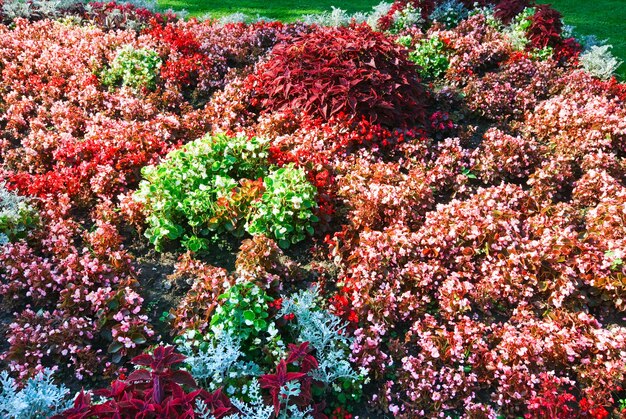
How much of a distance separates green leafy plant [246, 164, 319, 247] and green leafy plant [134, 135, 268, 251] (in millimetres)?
156

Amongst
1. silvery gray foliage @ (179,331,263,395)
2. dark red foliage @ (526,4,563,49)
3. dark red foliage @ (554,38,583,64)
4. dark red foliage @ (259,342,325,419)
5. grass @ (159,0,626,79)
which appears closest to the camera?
dark red foliage @ (259,342,325,419)

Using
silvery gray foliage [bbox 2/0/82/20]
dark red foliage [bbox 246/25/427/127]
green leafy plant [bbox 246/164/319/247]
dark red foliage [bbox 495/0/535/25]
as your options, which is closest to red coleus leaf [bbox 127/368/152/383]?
green leafy plant [bbox 246/164/319/247]

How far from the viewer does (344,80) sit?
5.99m

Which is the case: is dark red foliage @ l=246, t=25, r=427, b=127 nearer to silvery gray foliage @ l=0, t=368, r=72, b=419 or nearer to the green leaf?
the green leaf

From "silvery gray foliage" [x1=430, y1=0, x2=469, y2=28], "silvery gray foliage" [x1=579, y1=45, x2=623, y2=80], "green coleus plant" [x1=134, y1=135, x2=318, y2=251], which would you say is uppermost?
"silvery gray foliage" [x1=430, y1=0, x2=469, y2=28]

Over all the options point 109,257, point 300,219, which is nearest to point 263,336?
point 300,219

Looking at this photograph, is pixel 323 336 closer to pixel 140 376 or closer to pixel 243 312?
pixel 243 312

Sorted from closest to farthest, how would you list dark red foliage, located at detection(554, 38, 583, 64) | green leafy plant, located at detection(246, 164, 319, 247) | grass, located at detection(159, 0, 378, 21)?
green leafy plant, located at detection(246, 164, 319, 247)
dark red foliage, located at detection(554, 38, 583, 64)
grass, located at detection(159, 0, 378, 21)

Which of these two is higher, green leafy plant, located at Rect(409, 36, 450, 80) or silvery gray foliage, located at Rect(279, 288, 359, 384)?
green leafy plant, located at Rect(409, 36, 450, 80)

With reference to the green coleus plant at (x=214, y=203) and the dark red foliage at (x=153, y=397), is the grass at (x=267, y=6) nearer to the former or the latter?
the green coleus plant at (x=214, y=203)

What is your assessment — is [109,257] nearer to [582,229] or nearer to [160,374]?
[160,374]

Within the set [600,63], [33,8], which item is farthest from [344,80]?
[33,8]

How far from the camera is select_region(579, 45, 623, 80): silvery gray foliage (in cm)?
701

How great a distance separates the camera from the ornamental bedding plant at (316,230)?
360 cm
